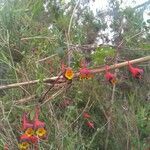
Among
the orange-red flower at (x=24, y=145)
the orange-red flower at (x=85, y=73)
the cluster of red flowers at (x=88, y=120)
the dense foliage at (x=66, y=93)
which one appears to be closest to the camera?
the orange-red flower at (x=24, y=145)

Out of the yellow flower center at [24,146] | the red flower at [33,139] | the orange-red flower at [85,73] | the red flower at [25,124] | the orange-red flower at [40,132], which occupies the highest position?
the orange-red flower at [85,73]

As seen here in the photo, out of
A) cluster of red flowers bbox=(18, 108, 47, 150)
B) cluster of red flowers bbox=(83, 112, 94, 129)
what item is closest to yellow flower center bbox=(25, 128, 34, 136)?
cluster of red flowers bbox=(18, 108, 47, 150)

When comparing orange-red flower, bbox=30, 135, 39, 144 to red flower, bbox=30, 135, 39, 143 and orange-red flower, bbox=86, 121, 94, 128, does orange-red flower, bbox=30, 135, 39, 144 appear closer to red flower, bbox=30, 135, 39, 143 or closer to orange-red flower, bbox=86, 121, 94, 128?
red flower, bbox=30, 135, 39, 143

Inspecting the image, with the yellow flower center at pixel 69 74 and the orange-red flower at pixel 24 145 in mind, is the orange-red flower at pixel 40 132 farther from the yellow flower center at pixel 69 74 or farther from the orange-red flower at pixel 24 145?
the yellow flower center at pixel 69 74

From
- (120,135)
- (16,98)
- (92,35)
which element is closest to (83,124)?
(120,135)

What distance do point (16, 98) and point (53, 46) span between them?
1.66 feet

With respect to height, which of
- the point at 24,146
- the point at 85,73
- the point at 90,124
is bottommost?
the point at 90,124

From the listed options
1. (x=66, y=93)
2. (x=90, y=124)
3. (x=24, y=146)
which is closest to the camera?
(x=24, y=146)

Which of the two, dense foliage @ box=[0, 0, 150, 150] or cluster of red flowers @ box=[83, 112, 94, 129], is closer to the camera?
dense foliage @ box=[0, 0, 150, 150]

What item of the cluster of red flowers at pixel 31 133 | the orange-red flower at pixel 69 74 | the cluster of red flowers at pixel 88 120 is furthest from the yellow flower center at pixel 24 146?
the cluster of red flowers at pixel 88 120

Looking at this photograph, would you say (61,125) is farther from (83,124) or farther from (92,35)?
(92,35)

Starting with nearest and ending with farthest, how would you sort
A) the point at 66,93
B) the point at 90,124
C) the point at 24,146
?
the point at 24,146, the point at 90,124, the point at 66,93

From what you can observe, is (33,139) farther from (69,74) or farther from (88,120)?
(88,120)

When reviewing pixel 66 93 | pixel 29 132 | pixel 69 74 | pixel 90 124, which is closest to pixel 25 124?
pixel 29 132
